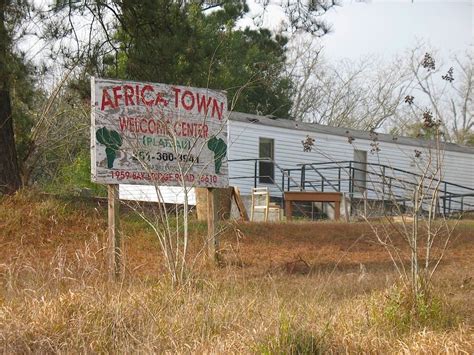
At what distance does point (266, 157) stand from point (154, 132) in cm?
1353

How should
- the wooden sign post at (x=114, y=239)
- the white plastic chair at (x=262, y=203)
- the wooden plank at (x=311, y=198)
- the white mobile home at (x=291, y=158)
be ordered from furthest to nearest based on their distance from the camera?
1. the white mobile home at (x=291, y=158)
2. the wooden plank at (x=311, y=198)
3. the white plastic chair at (x=262, y=203)
4. the wooden sign post at (x=114, y=239)

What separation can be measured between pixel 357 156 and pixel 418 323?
18770mm

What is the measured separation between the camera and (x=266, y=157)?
73.3 ft

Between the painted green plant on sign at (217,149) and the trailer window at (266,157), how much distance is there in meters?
12.6

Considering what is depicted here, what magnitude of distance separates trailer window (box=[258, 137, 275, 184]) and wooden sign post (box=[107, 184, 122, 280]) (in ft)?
44.2

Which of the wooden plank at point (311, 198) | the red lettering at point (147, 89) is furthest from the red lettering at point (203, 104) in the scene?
the wooden plank at point (311, 198)

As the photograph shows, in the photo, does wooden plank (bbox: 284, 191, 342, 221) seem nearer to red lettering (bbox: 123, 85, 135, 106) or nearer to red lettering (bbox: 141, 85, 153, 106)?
red lettering (bbox: 141, 85, 153, 106)

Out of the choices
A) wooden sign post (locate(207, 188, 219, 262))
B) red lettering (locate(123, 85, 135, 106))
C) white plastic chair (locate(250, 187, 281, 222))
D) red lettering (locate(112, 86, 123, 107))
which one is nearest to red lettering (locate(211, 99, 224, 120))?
wooden sign post (locate(207, 188, 219, 262))

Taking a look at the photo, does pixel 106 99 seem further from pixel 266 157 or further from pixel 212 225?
pixel 266 157

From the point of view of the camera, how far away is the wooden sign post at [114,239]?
298 inches

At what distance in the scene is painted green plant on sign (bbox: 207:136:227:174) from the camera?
30.8 ft

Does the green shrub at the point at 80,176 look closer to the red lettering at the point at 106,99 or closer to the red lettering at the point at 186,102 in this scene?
the red lettering at the point at 186,102

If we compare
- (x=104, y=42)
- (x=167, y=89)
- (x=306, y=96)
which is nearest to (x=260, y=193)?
(x=104, y=42)

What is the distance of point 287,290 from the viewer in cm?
758
